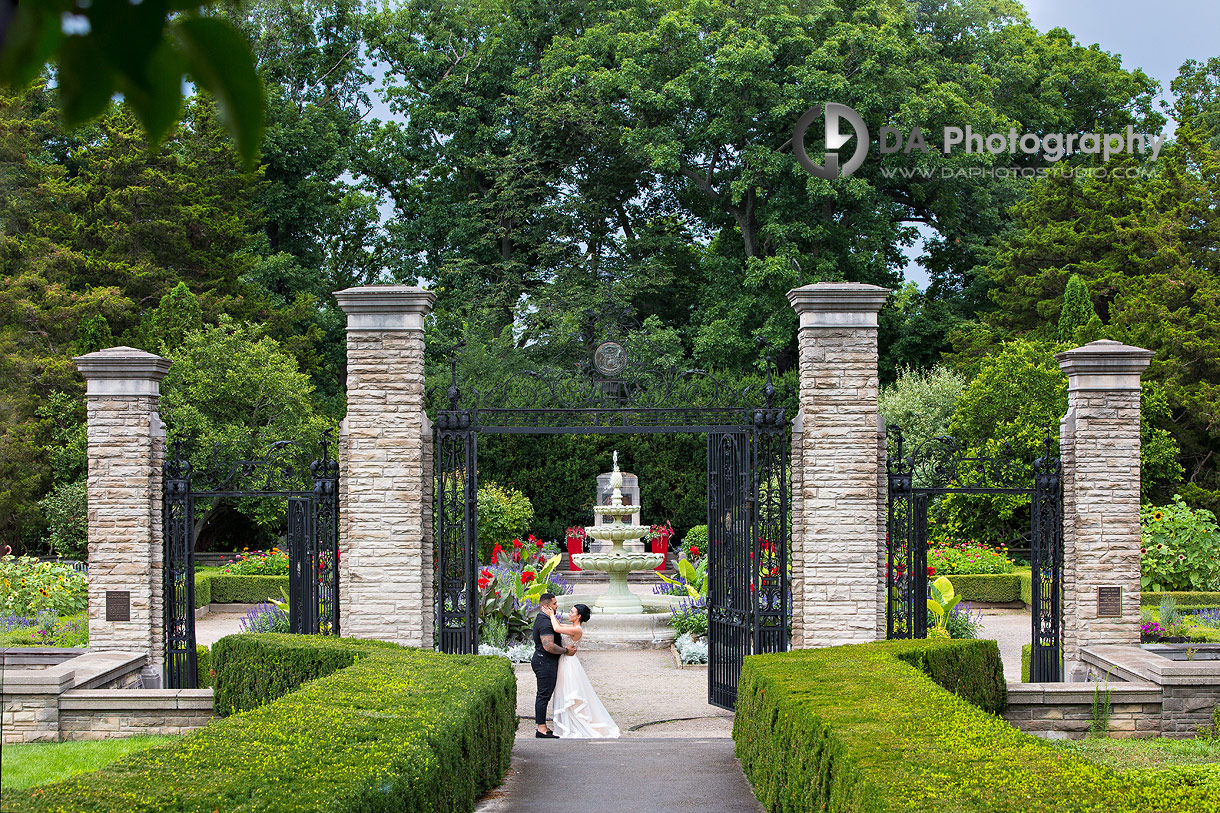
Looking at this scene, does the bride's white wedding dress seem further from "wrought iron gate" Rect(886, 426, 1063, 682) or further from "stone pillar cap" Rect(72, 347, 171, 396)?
"stone pillar cap" Rect(72, 347, 171, 396)

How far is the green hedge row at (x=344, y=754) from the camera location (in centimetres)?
360

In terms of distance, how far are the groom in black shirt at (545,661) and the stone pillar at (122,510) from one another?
3218 millimetres

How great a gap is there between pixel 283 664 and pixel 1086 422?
6.68m

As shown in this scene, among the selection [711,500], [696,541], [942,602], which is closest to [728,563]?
[711,500]

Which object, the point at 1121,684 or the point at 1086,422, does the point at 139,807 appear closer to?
the point at 1121,684

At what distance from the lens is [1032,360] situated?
1948cm

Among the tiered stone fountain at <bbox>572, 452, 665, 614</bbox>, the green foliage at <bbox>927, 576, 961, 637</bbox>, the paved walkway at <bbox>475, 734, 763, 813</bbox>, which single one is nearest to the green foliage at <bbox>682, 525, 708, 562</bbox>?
the tiered stone fountain at <bbox>572, 452, 665, 614</bbox>

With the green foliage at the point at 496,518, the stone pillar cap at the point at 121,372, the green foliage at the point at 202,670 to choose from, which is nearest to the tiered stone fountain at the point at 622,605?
the green foliage at the point at 496,518

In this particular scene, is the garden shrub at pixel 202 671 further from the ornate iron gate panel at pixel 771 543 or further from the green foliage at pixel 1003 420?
the green foliage at pixel 1003 420

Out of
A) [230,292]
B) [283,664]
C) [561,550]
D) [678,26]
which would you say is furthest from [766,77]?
[283,664]

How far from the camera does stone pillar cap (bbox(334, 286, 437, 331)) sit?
29.8 feet

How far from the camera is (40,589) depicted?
1193 cm

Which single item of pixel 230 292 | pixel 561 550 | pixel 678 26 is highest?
pixel 678 26

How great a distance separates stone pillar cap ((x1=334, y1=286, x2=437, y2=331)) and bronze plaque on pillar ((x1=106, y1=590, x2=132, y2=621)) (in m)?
2.92
